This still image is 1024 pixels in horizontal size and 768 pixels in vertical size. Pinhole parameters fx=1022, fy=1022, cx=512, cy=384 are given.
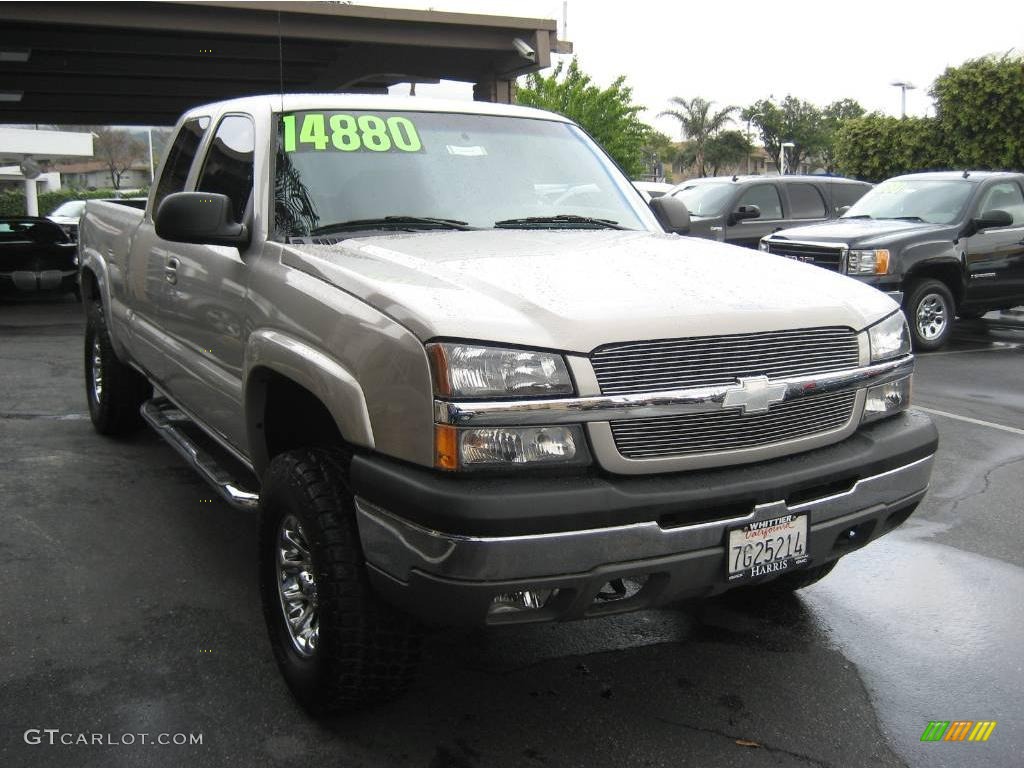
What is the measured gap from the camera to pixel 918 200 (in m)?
11.6

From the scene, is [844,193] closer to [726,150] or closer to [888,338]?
[888,338]

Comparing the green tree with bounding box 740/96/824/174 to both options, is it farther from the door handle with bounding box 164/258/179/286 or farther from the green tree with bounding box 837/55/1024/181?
the door handle with bounding box 164/258/179/286

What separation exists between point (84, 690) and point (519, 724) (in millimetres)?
1408

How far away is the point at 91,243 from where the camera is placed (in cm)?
653

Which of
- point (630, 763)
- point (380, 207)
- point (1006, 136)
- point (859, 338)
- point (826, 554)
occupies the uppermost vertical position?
point (1006, 136)

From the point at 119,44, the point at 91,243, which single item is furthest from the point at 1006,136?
the point at 91,243

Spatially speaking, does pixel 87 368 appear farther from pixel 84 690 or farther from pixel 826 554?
Result: pixel 826 554

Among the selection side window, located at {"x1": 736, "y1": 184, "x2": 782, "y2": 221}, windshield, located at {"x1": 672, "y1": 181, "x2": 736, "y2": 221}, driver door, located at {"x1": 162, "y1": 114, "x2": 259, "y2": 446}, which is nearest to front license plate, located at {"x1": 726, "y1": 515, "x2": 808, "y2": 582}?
driver door, located at {"x1": 162, "y1": 114, "x2": 259, "y2": 446}

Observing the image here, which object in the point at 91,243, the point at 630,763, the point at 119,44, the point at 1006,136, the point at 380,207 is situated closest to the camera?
the point at 630,763

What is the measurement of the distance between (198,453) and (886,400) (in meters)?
2.84

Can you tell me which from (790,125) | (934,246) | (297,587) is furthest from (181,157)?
(790,125)

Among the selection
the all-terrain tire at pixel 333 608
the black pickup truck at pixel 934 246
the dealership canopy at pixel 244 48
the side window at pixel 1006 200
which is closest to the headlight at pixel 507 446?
the all-terrain tire at pixel 333 608

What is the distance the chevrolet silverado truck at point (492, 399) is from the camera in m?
2.58

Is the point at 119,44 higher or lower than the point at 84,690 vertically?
higher
